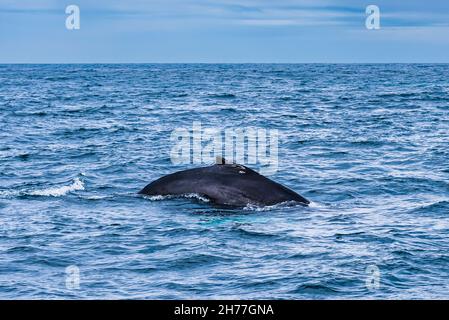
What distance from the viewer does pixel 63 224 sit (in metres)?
18.2

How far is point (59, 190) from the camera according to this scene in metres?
23.0

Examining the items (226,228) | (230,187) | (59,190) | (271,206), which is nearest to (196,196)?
(230,187)

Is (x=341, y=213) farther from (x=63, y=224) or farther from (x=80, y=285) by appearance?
(x=80, y=285)

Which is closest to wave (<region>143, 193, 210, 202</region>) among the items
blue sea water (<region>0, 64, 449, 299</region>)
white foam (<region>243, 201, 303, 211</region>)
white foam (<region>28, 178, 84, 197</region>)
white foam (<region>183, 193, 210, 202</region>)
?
white foam (<region>183, 193, 210, 202</region>)

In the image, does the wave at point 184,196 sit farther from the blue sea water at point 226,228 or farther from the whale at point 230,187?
the blue sea water at point 226,228

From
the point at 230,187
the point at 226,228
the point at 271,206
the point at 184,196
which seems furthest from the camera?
the point at 184,196

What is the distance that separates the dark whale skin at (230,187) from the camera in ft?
61.9

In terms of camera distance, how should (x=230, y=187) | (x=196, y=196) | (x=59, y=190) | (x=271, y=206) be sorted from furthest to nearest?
(x=59, y=190), (x=196, y=196), (x=230, y=187), (x=271, y=206)

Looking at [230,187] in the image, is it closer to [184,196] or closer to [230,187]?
[230,187]

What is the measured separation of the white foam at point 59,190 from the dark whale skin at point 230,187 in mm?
3748

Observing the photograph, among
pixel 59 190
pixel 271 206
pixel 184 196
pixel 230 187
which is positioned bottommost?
pixel 59 190

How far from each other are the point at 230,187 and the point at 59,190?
608 centimetres

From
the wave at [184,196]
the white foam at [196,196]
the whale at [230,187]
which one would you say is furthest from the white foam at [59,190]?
the white foam at [196,196]
